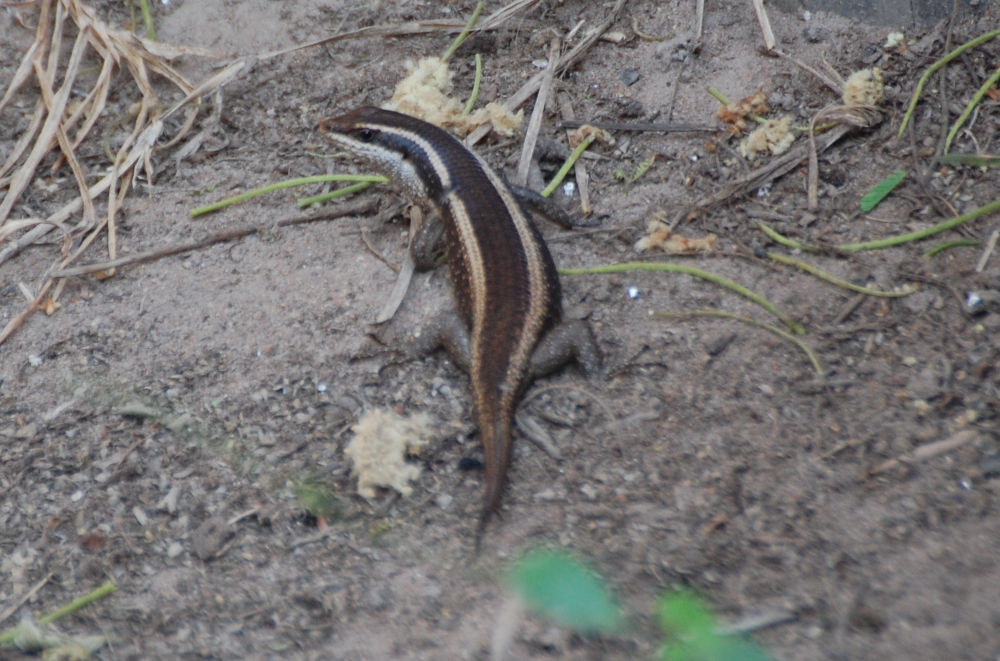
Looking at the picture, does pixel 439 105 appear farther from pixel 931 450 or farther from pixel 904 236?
pixel 931 450

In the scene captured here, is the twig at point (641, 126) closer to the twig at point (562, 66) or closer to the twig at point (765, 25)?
the twig at point (562, 66)

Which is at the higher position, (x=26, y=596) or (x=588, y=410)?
(x=26, y=596)

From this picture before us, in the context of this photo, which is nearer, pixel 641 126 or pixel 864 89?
pixel 864 89

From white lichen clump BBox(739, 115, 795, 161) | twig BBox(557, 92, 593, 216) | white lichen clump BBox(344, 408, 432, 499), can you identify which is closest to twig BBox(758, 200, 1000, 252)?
white lichen clump BBox(739, 115, 795, 161)

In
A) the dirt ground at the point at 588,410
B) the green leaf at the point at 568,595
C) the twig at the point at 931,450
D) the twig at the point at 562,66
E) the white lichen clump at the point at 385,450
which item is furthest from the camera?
the twig at the point at 562,66

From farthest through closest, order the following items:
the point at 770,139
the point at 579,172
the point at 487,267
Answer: the point at 579,172 < the point at 770,139 < the point at 487,267

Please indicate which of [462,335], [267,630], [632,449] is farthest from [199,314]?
[632,449]

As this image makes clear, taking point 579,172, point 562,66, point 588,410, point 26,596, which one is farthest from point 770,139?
point 26,596

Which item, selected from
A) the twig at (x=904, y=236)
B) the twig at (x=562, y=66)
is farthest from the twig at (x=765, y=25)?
the twig at (x=904, y=236)
